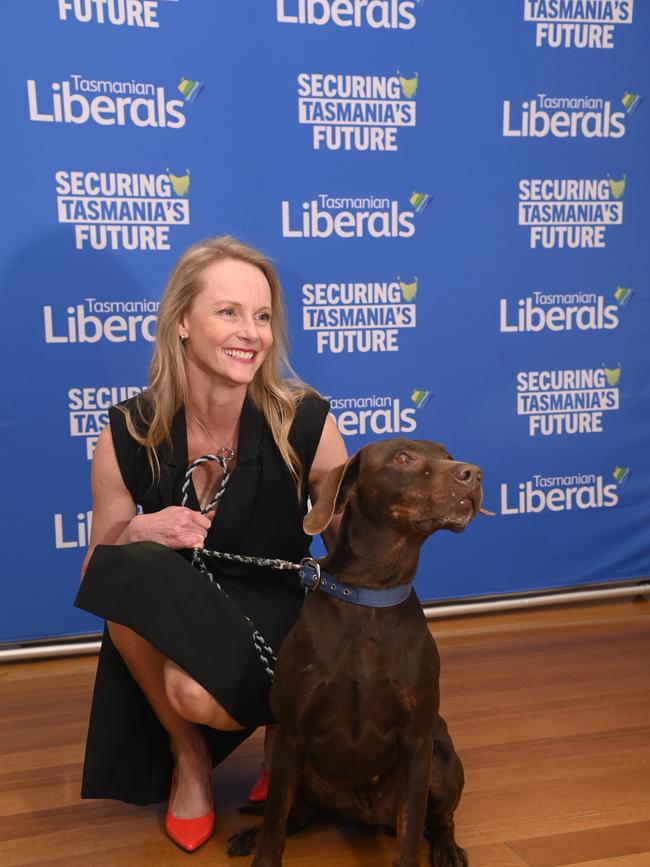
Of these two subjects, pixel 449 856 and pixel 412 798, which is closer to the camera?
pixel 412 798

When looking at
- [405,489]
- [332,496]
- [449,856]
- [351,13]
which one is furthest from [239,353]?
[351,13]

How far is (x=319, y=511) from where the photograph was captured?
1758 mm

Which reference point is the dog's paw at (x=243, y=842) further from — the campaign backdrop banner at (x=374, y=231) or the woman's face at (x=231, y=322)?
the campaign backdrop banner at (x=374, y=231)

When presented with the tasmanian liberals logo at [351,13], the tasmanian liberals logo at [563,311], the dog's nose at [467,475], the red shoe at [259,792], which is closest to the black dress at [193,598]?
the red shoe at [259,792]

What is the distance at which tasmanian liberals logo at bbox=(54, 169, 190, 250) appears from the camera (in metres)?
3.12

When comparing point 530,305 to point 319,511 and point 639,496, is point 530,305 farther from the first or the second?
point 319,511

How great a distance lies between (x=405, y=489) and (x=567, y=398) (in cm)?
220

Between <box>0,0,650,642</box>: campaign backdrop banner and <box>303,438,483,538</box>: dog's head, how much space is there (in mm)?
1656

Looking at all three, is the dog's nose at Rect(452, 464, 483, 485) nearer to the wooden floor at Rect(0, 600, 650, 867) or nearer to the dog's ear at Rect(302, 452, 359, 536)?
the dog's ear at Rect(302, 452, 359, 536)

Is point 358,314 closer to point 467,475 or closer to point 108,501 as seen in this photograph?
point 108,501

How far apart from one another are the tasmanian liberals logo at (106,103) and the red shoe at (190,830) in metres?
2.19

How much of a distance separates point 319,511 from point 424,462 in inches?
→ 8.8

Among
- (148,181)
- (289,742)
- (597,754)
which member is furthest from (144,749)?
(148,181)

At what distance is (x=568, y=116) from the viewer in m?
3.59
